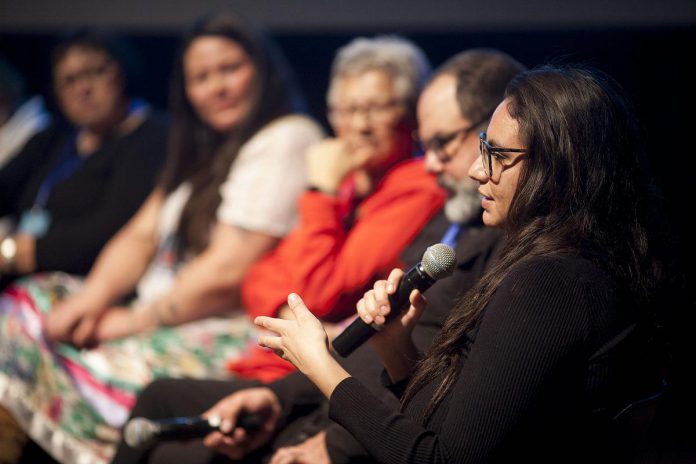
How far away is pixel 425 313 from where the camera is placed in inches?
65.7

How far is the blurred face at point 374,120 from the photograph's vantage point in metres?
2.16

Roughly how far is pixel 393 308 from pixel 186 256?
132cm

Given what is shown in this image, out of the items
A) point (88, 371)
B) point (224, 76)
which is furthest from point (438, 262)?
point (224, 76)

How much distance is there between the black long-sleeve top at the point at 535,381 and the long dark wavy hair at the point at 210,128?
4.45 ft

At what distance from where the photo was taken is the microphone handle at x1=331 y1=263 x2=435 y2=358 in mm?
1333

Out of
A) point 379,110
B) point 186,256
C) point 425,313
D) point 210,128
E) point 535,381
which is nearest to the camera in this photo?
point 535,381

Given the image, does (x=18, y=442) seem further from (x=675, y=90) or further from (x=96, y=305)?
(x=675, y=90)

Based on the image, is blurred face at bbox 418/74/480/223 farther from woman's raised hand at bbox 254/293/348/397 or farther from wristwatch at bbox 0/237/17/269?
wristwatch at bbox 0/237/17/269

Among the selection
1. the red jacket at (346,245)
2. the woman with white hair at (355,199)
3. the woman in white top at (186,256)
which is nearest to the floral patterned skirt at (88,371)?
the woman in white top at (186,256)

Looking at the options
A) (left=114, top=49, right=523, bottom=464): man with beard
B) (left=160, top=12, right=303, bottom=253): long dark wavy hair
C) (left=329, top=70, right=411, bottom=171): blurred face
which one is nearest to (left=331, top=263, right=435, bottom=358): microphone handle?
(left=114, top=49, right=523, bottom=464): man with beard

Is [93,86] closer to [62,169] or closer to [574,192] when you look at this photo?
[62,169]

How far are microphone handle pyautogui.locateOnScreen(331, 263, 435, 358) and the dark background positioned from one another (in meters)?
0.45

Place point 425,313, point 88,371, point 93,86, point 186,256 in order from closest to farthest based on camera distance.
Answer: point 425,313 → point 88,371 → point 186,256 → point 93,86

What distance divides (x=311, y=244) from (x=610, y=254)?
93 cm
